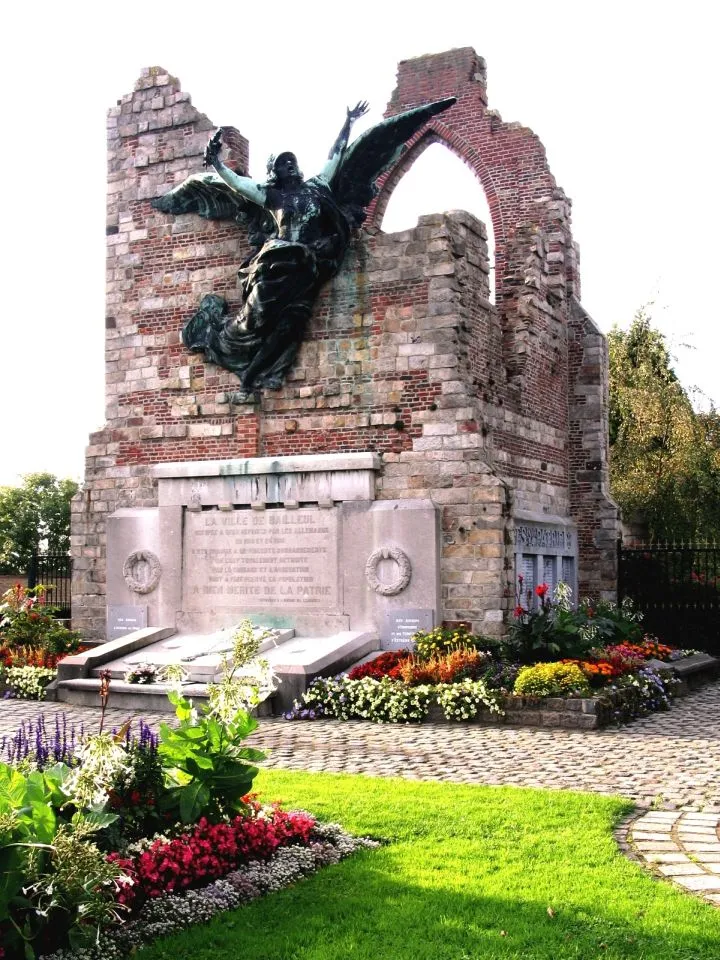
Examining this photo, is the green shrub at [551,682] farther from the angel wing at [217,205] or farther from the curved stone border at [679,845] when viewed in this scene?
the angel wing at [217,205]

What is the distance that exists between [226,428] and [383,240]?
3.61 metres

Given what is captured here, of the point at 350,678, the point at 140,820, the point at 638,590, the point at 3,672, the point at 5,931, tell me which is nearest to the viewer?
the point at 5,931

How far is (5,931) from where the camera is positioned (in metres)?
4.84

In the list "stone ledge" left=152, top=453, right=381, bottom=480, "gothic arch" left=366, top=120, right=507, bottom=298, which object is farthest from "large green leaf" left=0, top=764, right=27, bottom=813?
"gothic arch" left=366, top=120, right=507, bottom=298

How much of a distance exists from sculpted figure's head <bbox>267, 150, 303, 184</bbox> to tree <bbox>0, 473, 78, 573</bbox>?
86.8 feet

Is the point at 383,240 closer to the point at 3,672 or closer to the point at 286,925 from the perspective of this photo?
the point at 3,672

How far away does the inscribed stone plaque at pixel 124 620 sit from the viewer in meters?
16.9

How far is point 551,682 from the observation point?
1252 cm

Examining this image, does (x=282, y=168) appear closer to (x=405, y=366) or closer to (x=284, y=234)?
(x=284, y=234)

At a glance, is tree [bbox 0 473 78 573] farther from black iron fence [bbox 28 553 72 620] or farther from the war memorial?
the war memorial

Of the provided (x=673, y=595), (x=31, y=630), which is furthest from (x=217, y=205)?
(x=673, y=595)

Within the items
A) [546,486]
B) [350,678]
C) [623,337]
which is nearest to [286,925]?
[350,678]

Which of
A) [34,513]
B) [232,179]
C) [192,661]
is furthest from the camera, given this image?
[34,513]

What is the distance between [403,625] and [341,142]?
691 cm
